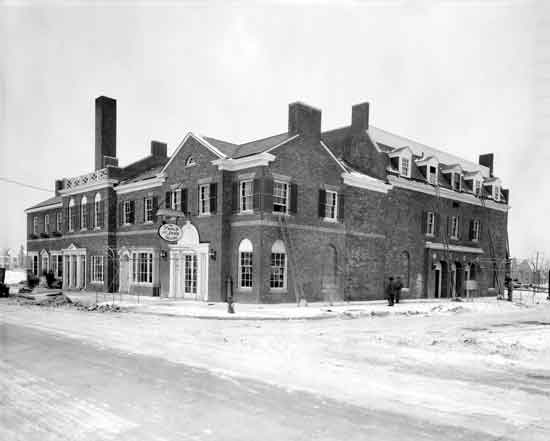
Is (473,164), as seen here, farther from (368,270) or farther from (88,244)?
(88,244)

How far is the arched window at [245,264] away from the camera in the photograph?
22.1m

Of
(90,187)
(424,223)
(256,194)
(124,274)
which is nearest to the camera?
(256,194)

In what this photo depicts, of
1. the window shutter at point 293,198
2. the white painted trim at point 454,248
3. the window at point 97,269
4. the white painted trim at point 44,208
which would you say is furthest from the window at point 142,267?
the white painted trim at point 454,248

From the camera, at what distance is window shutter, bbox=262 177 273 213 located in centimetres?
2164

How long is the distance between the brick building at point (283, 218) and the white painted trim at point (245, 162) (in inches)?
2.6

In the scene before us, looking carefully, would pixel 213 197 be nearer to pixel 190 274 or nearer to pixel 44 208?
pixel 190 274

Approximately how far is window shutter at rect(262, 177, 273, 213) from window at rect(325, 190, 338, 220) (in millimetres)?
4130

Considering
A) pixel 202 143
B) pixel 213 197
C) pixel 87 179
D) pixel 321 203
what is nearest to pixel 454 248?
pixel 321 203

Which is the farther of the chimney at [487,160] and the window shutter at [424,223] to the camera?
the chimney at [487,160]

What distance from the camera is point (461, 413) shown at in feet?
19.8

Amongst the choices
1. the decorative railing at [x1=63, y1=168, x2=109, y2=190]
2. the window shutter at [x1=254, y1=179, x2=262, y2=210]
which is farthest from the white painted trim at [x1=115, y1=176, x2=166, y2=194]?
the window shutter at [x1=254, y1=179, x2=262, y2=210]

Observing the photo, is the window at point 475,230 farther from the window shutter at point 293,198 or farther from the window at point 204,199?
the window at point 204,199

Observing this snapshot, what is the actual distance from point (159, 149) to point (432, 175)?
21237 mm

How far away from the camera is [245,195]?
22.6 meters
